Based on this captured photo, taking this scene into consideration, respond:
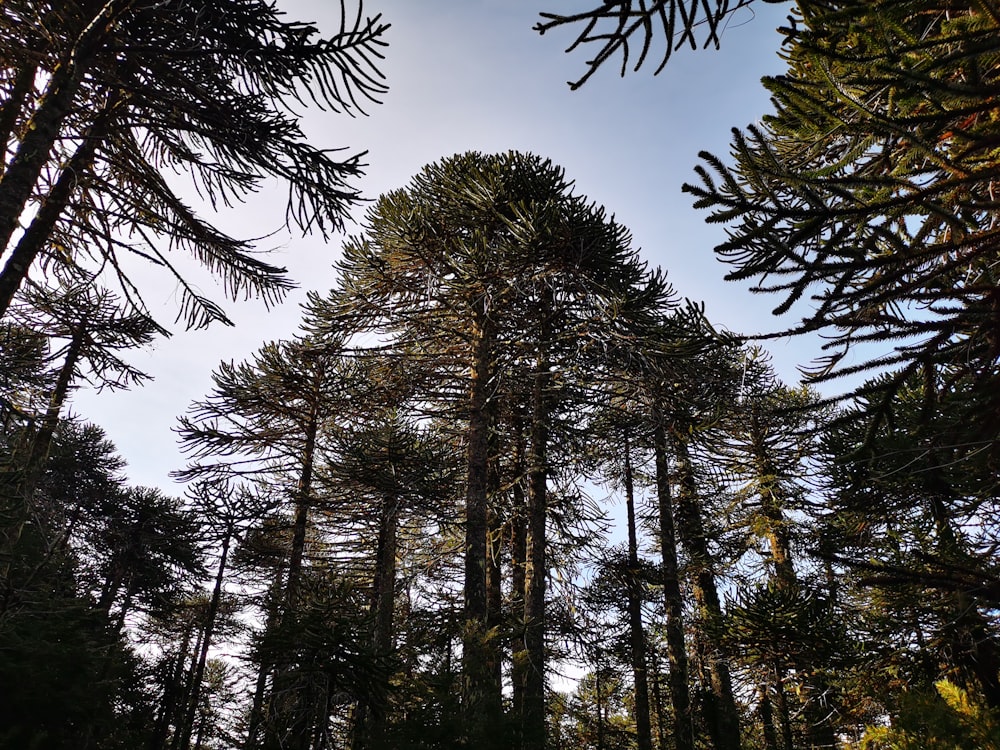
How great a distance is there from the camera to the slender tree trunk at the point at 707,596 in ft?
35.6

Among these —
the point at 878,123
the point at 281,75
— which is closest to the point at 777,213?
the point at 878,123

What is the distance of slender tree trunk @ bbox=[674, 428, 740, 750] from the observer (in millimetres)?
10836

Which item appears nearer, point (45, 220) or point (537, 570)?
point (45, 220)

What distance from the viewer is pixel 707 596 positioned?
13.8m

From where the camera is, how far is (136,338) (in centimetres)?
1041

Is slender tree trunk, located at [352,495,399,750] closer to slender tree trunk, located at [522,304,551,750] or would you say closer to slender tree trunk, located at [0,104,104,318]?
slender tree trunk, located at [522,304,551,750]

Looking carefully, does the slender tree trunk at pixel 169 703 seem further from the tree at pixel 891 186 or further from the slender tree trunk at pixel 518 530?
the tree at pixel 891 186

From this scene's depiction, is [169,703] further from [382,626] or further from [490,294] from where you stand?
[490,294]

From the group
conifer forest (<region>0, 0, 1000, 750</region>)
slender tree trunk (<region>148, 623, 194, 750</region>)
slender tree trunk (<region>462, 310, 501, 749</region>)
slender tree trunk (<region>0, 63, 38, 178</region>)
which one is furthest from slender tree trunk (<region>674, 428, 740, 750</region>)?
slender tree trunk (<region>148, 623, 194, 750</region>)

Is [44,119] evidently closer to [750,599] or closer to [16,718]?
[750,599]

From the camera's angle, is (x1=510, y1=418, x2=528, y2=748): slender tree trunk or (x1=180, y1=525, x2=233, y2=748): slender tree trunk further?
(x1=180, y1=525, x2=233, y2=748): slender tree trunk

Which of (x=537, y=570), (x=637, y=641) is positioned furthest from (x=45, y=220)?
(x=637, y=641)

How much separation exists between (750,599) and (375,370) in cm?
872

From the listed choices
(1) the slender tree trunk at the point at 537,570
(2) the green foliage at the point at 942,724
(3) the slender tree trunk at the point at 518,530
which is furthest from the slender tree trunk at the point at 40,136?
(3) the slender tree trunk at the point at 518,530
